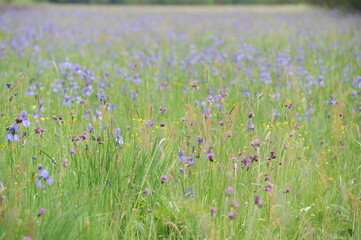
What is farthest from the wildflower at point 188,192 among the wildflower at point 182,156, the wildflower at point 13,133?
the wildflower at point 13,133

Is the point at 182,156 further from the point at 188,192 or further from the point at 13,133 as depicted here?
the point at 13,133

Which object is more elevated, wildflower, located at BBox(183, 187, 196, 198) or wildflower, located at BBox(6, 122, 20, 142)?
wildflower, located at BBox(6, 122, 20, 142)

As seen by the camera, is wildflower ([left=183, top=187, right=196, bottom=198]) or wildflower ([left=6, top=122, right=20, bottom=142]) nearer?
wildflower ([left=6, top=122, right=20, bottom=142])

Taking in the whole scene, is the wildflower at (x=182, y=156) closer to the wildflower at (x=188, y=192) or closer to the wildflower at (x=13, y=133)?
the wildflower at (x=188, y=192)

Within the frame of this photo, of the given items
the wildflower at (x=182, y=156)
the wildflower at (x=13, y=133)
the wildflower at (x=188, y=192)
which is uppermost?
the wildflower at (x=13, y=133)

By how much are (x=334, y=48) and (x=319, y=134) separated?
13.6ft

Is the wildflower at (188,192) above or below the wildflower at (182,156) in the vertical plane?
below

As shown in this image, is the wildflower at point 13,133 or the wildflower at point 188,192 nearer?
the wildflower at point 13,133

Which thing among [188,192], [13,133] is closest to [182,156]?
→ [188,192]

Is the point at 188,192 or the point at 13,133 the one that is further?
the point at 188,192

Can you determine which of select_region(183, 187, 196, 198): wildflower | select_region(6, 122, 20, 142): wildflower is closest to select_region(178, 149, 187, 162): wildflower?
select_region(183, 187, 196, 198): wildflower

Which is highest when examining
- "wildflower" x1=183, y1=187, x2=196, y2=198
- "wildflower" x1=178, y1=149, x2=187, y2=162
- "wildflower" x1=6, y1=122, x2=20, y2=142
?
"wildflower" x1=6, y1=122, x2=20, y2=142

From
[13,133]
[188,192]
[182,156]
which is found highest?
[13,133]

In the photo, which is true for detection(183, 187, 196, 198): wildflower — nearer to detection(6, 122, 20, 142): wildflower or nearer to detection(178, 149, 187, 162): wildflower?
detection(178, 149, 187, 162): wildflower
